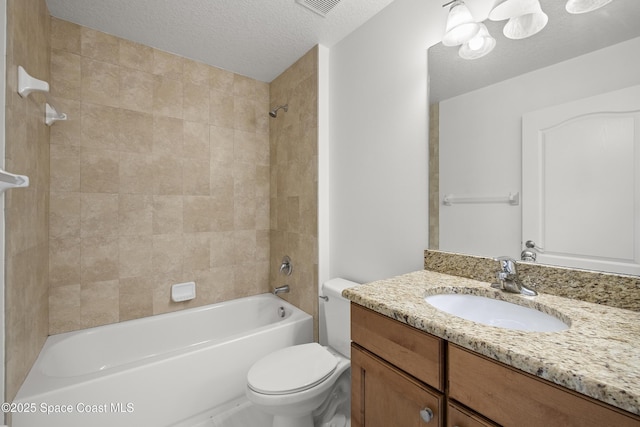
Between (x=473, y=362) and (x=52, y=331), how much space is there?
2.32 meters

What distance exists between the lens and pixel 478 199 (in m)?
1.18

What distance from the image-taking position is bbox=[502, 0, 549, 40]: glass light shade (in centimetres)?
99

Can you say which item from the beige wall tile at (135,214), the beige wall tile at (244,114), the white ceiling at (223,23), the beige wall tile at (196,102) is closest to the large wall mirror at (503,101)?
the white ceiling at (223,23)

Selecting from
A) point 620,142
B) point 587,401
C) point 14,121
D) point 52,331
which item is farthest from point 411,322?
point 52,331

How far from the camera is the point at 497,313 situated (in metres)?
0.96

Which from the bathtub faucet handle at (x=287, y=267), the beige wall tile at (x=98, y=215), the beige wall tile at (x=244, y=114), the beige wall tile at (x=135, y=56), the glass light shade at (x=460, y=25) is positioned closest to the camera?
the glass light shade at (x=460, y=25)

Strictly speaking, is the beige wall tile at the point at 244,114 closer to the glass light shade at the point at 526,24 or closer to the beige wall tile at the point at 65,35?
the beige wall tile at the point at 65,35

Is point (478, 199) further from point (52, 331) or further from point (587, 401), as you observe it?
point (52, 331)

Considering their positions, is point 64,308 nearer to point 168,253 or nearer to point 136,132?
point 168,253

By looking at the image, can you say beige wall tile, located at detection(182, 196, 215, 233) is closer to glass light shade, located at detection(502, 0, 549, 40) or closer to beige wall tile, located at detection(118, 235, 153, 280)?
beige wall tile, located at detection(118, 235, 153, 280)

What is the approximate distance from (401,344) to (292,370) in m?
0.77

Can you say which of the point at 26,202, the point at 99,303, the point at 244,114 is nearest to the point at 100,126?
the point at 26,202

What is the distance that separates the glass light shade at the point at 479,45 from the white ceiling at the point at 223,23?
0.59m

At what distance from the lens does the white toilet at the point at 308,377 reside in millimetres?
1213
